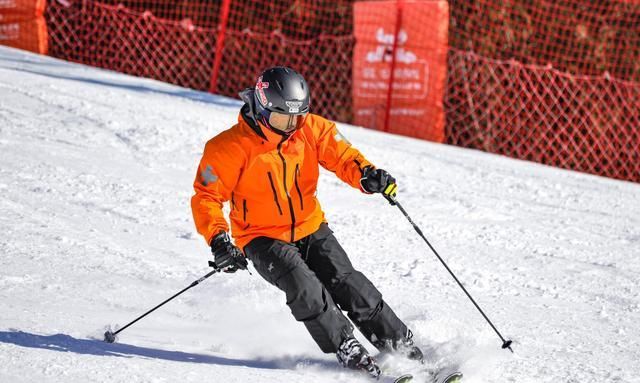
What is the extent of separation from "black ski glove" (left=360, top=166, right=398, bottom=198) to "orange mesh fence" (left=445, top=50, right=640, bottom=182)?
20.8 ft

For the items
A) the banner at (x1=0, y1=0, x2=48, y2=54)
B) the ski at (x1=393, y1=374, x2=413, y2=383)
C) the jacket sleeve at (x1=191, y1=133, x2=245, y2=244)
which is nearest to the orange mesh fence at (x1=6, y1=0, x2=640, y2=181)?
the banner at (x1=0, y1=0, x2=48, y2=54)

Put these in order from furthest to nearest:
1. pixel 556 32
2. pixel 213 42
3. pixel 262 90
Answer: pixel 213 42, pixel 556 32, pixel 262 90

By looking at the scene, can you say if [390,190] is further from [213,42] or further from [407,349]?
[213,42]

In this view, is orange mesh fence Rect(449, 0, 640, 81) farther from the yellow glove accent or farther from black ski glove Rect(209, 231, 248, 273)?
black ski glove Rect(209, 231, 248, 273)

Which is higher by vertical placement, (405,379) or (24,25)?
(24,25)

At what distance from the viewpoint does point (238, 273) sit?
507 cm

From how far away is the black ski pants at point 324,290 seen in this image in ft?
11.8

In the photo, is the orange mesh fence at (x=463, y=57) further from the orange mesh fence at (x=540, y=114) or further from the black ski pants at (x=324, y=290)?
the black ski pants at (x=324, y=290)

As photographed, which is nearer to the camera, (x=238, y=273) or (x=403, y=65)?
(x=238, y=273)

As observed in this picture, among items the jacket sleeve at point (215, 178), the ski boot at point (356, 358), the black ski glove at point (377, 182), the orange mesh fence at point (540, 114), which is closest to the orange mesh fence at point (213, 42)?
the orange mesh fence at point (540, 114)

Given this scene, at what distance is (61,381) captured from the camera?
10.9 ft

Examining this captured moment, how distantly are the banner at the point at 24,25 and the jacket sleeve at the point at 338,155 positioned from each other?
724cm

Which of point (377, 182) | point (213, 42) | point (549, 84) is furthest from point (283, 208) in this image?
point (213, 42)

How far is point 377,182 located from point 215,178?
0.72m
